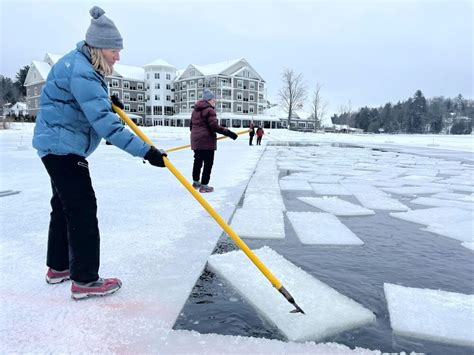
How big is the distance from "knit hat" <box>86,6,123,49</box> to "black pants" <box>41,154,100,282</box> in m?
0.64

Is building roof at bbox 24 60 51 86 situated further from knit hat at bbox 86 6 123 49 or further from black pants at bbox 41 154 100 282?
black pants at bbox 41 154 100 282

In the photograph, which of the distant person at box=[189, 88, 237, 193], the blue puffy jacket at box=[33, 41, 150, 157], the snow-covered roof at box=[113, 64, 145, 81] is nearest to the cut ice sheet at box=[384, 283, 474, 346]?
the blue puffy jacket at box=[33, 41, 150, 157]

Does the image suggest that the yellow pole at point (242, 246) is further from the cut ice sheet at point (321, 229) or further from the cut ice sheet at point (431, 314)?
the cut ice sheet at point (321, 229)

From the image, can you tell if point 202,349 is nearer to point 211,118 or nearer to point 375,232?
point 375,232

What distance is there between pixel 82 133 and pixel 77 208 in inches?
16.6

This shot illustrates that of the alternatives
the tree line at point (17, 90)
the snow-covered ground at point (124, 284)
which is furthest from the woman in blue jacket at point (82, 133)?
the tree line at point (17, 90)

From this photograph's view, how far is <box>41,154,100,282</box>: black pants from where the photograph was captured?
1.82 meters

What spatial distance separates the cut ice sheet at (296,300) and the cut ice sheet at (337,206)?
1.79 metres

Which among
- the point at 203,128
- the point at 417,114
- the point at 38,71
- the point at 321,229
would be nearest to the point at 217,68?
the point at 38,71

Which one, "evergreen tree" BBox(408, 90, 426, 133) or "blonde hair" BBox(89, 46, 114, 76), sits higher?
"evergreen tree" BBox(408, 90, 426, 133)

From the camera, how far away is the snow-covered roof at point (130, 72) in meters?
55.2

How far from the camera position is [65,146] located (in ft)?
5.88

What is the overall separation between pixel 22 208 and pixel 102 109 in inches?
112

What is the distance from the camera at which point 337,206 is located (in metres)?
4.29
